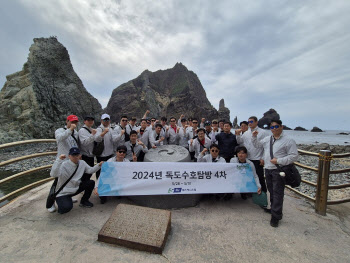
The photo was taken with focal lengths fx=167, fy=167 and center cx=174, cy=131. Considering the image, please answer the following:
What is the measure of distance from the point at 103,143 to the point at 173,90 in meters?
123

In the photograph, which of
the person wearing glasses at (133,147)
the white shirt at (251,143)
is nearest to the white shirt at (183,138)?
the person wearing glasses at (133,147)

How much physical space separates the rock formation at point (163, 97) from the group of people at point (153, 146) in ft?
261

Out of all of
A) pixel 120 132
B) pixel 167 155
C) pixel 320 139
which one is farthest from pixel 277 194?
pixel 320 139

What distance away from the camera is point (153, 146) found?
5848 millimetres

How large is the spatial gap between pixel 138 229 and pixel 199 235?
122cm

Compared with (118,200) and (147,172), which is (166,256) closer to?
(147,172)

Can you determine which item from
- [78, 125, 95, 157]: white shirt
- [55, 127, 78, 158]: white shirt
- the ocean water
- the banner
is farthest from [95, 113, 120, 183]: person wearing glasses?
the ocean water

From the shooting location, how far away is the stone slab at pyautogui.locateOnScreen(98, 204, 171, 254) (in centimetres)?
286

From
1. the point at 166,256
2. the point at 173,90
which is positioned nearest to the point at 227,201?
the point at 166,256

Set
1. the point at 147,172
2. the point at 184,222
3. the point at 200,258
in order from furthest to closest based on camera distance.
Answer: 1. the point at 147,172
2. the point at 184,222
3. the point at 200,258

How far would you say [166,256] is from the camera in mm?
2801

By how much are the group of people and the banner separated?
32 centimetres

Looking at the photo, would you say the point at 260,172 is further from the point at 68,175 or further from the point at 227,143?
the point at 68,175

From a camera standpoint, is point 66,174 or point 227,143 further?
point 227,143
